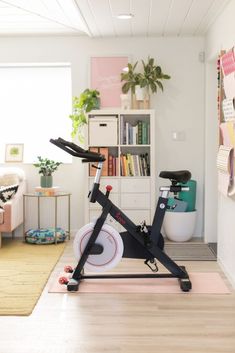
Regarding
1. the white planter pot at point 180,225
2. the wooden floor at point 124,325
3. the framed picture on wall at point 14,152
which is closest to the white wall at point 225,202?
the wooden floor at point 124,325

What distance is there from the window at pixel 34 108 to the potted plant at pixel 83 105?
0.47 meters

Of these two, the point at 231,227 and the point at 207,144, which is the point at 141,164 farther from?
the point at 231,227

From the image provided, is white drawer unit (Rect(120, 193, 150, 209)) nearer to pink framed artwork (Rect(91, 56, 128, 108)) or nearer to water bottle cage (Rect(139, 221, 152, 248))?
pink framed artwork (Rect(91, 56, 128, 108))

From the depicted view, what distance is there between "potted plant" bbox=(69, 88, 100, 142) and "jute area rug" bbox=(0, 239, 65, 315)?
4.66 feet

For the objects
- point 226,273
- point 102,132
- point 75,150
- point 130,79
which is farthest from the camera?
point 130,79

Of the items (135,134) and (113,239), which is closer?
(113,239)

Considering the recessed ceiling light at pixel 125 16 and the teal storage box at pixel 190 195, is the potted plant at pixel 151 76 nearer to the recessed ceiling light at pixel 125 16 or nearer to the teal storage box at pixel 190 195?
the recessed ceiling light at pixel 125 16

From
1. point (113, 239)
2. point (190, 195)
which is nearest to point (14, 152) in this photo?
point (190, 195)

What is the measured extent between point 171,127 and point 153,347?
3.62 m

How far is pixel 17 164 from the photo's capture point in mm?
6367

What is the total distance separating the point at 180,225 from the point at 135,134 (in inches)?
46.4

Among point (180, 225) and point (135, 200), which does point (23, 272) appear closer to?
point (135, 200)

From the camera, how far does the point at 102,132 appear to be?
19.1 feet

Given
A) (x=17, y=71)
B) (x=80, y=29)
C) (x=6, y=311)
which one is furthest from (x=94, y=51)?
(x=6, y=311)
